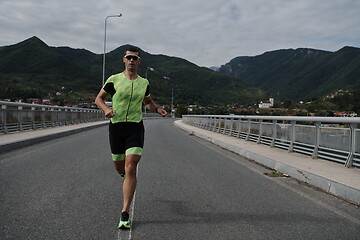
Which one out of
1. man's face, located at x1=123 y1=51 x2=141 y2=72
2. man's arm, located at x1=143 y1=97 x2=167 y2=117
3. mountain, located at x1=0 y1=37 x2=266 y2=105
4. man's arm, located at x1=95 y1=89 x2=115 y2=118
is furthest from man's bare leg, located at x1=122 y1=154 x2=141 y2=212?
mountain, located at x1=0 y1=37 x2=266 y2=105

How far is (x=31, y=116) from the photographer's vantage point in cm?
1719

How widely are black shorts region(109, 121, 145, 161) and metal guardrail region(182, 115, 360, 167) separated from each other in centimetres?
541

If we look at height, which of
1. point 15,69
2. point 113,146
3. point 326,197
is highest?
Result: point 15,69

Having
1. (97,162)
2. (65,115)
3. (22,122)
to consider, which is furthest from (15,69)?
(97,162)

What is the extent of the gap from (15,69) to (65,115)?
10351 cm

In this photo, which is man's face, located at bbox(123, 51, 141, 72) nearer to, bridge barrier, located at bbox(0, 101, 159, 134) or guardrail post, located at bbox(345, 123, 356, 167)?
guardrail post, located at bbox(345, 123, 356, 167)

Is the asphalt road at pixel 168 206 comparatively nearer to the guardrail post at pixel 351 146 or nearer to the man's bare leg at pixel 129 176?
the man's bare leg at pixel 129 176

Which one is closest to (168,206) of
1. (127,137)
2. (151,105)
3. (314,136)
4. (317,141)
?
(127,137)

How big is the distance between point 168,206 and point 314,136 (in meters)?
6.35

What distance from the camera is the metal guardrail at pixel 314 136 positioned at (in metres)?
7.86

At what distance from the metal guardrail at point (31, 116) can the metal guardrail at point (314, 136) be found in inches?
404

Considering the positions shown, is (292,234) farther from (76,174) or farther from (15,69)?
(15,69)

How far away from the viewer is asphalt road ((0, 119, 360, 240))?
12.1 ft

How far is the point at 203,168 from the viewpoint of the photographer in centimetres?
826
